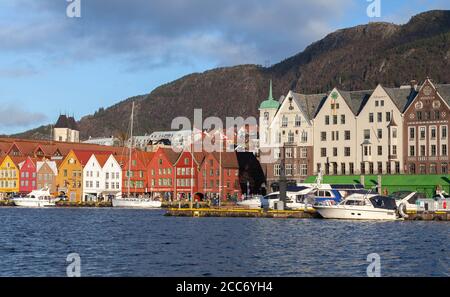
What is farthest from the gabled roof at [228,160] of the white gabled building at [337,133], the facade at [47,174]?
the facade at [47,174]

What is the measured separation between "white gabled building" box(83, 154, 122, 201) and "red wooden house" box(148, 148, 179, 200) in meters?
9.07

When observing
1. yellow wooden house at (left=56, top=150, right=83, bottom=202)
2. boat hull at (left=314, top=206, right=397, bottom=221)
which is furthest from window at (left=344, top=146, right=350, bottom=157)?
yellow wooden house at (left=56, top=150, right=83, bottom=202)

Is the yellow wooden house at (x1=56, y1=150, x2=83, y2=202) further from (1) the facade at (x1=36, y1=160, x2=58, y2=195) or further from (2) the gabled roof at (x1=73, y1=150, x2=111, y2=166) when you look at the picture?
(1) the facade at (x1=36, y1=160, x2=58, y2=195)

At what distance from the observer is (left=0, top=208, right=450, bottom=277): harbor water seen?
1612 inches

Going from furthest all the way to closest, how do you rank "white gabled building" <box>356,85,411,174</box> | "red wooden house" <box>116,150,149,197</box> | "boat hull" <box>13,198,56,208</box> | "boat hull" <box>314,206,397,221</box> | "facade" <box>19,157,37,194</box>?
"facade" <box>19,157,37,194</box>, "red wooden house" <box>116,150,149,197</box>, "boat hull" <box>13,198,56,208</box>, "white gabled building" <box>356,85,411,174</box>, "boat hull" <box>314,206,397,221</box>

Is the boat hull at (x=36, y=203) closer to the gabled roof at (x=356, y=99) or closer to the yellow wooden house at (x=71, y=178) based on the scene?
the yellow wooden house at (x=71, y=178)

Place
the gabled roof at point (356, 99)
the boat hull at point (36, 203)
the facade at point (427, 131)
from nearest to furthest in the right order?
the facade at point (427, 131), the gabled roof at point (356, 99), the boat hull at point (36, 203)

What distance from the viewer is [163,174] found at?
481 feet

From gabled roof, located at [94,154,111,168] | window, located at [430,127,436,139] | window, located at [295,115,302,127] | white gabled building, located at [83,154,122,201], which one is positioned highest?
window, located at [295,115,302,127]

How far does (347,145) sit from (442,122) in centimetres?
1476

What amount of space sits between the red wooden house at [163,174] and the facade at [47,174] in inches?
849

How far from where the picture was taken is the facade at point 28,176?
16038 centimetres

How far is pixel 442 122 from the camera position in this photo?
11031 centimetres
